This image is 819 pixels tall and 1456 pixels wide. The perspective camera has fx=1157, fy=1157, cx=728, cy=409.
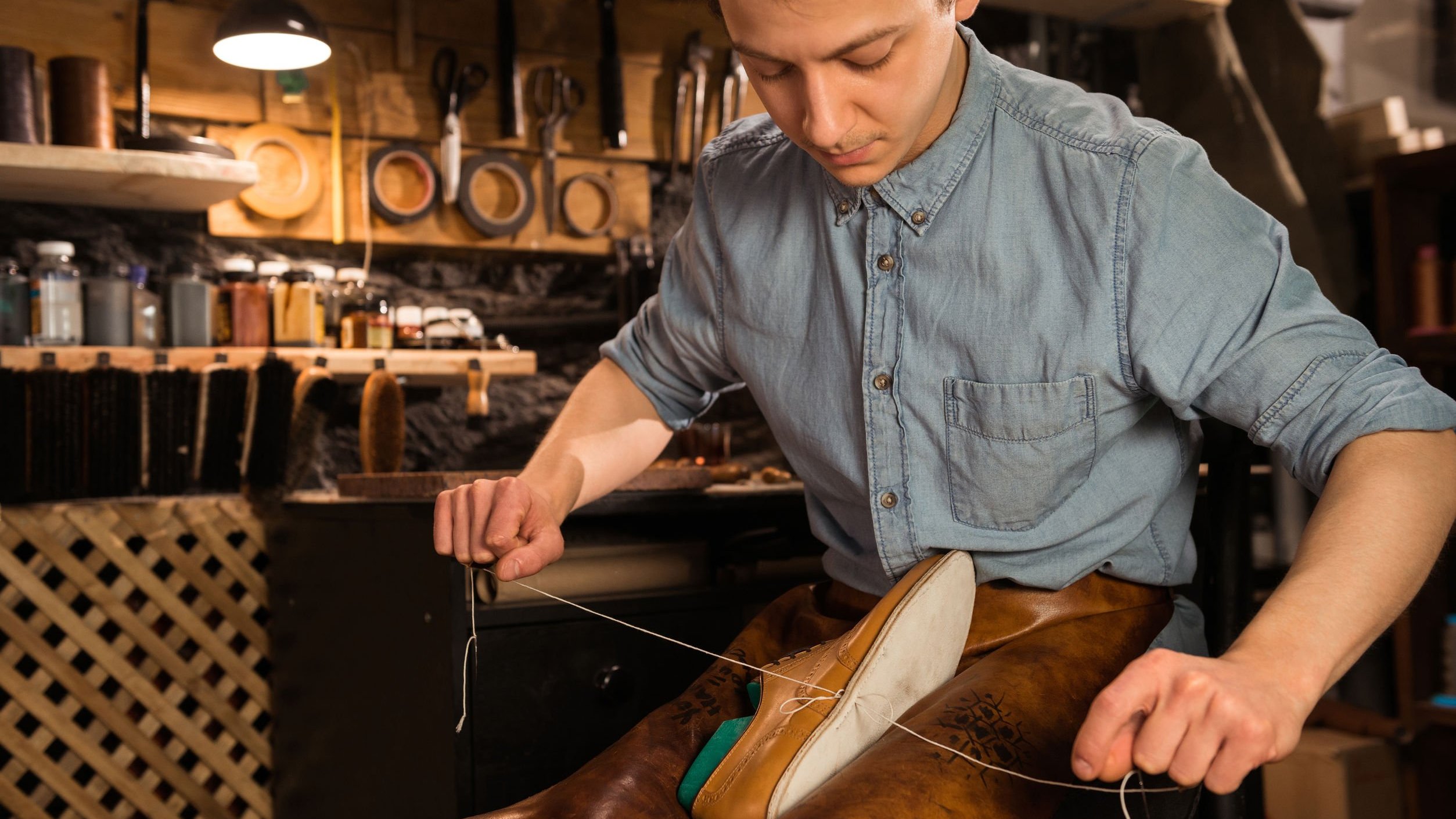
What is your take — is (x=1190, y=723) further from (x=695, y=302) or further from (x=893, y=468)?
(x=695, y=302)

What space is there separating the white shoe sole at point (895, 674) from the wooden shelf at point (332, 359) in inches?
52.7

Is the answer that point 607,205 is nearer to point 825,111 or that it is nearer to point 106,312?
point 106,312

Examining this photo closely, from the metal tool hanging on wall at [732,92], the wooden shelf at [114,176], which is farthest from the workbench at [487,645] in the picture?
the metal tool hanging on wall at [732,92]

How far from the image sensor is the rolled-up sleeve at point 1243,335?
31.0 inches

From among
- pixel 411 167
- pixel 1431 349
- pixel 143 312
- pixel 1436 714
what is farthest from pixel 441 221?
pixel 1436 714

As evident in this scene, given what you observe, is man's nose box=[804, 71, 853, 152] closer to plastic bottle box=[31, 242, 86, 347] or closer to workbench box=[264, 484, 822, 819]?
workbench box=[264, 484, 822, 819]

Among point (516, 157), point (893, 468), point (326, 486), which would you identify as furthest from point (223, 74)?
point (893, 468)

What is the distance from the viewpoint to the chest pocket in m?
0.91

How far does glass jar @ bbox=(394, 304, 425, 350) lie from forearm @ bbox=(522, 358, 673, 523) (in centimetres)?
92

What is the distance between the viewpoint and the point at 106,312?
73.1 inches

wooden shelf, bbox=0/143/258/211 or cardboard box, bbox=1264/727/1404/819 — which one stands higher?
wooden shelf, bbox=0/143/258/211

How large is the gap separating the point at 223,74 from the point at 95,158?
1.22 feet

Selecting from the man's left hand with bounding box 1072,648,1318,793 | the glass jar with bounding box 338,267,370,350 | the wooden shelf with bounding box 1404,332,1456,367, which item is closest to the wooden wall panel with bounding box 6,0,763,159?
the glass jar with bounding box 338,267,370,350

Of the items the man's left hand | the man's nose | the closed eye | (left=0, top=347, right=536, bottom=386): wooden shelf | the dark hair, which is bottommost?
the man's left hand
